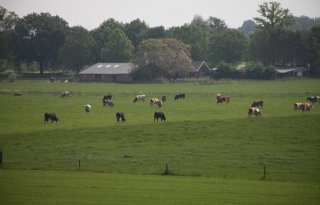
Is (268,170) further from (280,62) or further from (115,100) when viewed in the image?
(280,62)

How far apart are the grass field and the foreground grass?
0.04m

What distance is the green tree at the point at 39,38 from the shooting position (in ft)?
463

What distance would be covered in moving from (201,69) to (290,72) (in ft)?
61.8

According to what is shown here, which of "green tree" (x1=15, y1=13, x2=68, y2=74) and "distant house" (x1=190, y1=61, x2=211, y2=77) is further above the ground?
"green tree" (x1=15, y1=13, x2=68, y2=74)

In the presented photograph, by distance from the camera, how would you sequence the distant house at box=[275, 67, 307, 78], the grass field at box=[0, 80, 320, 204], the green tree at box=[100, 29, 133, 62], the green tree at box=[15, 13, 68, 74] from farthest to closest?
the green tree at box=[15, 13, 68, 74] → the green tree at box=[100, 29, 133, 62] → the distant house at box=[275, 67, 307, 78] → the grass field at box=[0, 80, 320, 204]

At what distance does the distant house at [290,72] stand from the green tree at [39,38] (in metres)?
55.1

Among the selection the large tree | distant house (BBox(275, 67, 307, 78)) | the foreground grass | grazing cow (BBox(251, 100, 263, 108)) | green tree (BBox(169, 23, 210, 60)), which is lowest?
the foreground grass

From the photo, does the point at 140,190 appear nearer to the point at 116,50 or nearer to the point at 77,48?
the point at 116,50

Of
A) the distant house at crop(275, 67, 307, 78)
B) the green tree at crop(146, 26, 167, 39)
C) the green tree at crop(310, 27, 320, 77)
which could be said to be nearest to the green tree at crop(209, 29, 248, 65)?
the distant house at crop(275, 67, 307, 78)

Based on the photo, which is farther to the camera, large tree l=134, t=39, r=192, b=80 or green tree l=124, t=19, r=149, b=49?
green tree l=124, t=19, r=149, b=49

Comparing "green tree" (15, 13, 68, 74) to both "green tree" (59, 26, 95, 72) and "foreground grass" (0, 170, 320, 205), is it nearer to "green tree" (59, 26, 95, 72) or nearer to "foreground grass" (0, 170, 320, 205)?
"green tree" (59, 26, 95, 72)

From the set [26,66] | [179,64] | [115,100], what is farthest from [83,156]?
[26,66]

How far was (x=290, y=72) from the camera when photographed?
122m

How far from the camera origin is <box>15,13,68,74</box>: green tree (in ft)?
463
